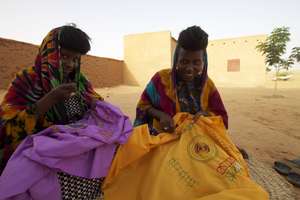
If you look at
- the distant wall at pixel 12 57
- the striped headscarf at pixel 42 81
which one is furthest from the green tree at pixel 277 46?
the striped headscarf at pixel 42 81

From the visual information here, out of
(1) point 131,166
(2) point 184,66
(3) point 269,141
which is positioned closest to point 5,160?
(1) point 131,166

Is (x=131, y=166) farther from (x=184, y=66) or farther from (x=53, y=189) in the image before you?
(x=184, y=66)

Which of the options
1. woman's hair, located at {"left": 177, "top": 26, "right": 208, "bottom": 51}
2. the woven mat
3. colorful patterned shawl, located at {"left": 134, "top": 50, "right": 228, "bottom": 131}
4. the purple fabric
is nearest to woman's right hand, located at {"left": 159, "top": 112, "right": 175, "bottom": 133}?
colorful patterned shawl, located at {"left": 134, "top": 50, "right": 228, "bottom": 131}

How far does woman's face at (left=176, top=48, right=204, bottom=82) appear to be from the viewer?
2127 mm

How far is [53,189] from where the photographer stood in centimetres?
136

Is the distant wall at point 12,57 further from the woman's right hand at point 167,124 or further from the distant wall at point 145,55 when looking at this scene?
the woman's right hand at point 167,124

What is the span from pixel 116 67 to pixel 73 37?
18.9 meters

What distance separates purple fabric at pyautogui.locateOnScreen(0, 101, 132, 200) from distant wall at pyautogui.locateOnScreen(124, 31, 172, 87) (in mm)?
19390

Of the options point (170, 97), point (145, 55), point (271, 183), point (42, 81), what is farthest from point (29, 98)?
point (145, 55)

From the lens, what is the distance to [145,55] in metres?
21.5

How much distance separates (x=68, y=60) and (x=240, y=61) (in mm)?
25684

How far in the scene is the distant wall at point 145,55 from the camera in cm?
2080

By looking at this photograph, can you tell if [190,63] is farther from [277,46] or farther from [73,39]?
[277,46]

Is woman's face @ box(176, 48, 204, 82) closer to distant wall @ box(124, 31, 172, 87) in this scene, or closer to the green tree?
the green tree
